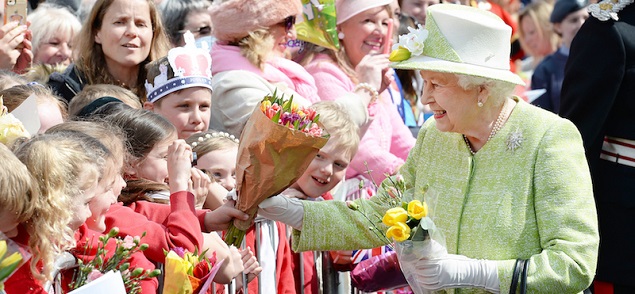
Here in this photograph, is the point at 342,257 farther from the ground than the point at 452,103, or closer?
closer

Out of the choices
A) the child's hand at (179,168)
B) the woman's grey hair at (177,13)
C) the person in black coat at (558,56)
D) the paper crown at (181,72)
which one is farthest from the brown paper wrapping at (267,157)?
the person in black coat at (558,56)

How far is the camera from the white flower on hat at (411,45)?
4.52m

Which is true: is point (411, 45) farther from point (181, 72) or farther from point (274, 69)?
point (274, 69)

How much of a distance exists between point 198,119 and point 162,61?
370 mm

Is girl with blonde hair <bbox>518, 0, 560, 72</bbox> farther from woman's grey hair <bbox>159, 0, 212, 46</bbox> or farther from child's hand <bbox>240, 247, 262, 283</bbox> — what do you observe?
child's hand <bbox>240, 247, 262, 283</bbox>

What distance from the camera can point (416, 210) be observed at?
408cm

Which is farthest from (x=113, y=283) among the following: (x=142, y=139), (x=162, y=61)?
(x=162, y=61)

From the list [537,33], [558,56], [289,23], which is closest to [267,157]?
[289,23]

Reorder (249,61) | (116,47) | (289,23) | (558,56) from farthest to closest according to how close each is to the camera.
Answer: (558,56) < (289,23) < (249,61) < (116,47)

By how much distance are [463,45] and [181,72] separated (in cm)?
190

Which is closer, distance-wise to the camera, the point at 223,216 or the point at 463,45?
the point at 463,45

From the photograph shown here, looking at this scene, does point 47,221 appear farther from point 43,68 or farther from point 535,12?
point 535,12

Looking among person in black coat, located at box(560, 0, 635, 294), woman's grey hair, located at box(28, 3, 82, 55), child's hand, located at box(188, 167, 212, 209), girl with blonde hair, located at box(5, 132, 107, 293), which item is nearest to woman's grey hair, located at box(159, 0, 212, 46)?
woman's grey hair, located at box(28, 3, 82, 55)

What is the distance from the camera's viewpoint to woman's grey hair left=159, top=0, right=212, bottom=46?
740 cm
